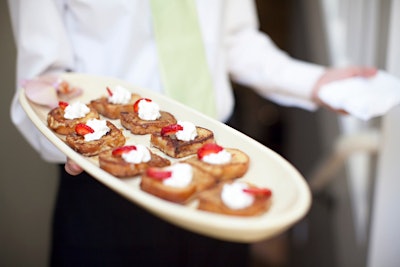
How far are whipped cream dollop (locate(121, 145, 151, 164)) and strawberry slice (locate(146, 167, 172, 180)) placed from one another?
36 millimetres

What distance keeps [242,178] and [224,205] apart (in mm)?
81

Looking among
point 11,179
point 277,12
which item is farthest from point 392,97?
point 277,12

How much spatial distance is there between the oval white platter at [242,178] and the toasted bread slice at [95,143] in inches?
0.5

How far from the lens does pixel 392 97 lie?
86 centimetres

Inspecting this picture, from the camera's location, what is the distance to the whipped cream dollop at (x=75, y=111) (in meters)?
0.70

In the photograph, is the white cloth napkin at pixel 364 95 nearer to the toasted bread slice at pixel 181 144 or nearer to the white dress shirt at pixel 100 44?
the white dress shirt at pixel 100 44

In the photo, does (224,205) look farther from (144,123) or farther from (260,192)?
(144,123)

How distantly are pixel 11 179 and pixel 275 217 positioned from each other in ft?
2.79

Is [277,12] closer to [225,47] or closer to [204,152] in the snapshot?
[225,47]

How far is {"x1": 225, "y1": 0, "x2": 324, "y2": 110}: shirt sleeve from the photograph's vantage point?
104cm

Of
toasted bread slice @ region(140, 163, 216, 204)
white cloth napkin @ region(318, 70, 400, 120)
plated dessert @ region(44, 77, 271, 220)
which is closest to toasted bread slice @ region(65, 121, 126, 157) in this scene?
plated dessert @ region(44, 77, 271, 220)

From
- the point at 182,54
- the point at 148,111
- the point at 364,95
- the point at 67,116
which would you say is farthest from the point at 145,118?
the point at 364,95

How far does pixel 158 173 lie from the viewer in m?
0.55

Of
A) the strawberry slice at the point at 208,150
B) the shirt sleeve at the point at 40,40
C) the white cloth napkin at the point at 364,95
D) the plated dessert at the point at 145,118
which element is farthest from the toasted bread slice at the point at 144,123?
the white cloth napkin at the point at 364,95
